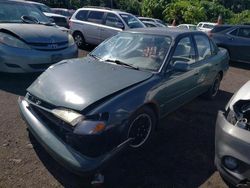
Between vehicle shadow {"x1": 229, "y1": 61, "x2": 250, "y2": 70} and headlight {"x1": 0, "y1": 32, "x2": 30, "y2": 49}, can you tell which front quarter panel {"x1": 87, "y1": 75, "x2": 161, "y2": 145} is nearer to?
headlight {"x1": 0, "y1": 32, "x2": 30, "y2": 49}

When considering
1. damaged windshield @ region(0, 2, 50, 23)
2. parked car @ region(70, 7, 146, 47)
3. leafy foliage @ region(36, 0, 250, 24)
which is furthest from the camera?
leafy foliage @ region(36, 0, 250, 24)

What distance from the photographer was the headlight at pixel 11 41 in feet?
19.6

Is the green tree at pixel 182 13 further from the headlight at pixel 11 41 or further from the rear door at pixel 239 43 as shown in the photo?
the headlight at pixel 11 41

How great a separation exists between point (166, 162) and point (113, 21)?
8.14 metres

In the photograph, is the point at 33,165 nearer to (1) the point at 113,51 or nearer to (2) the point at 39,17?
(1) the point at 113,51

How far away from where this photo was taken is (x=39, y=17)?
766cm

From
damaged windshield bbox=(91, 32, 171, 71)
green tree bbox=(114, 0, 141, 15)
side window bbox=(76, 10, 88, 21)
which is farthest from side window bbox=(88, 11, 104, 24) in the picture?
green tree bbox=(114, 0, 141, 15)

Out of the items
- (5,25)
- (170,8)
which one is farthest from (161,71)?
(170,8)

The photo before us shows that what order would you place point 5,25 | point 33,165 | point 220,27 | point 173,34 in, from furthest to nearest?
→ point 220,27 < point 5,25 < point 173,34 < point 33,165

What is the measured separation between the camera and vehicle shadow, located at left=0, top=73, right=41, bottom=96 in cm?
587

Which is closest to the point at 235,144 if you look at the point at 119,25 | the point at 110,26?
the point at 119,25

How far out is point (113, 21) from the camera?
437 inches

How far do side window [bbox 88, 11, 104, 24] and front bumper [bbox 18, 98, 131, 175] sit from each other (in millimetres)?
8391

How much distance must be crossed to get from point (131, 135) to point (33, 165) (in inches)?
48.3
